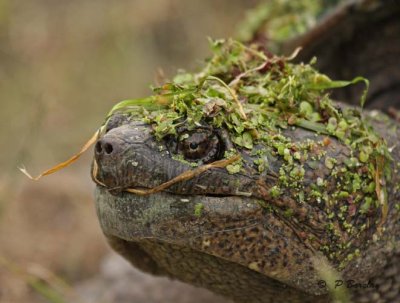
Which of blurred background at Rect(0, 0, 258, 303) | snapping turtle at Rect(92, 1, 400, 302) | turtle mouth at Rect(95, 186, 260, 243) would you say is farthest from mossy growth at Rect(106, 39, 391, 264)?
blurred background at Rect(0, 0, 258, 303)

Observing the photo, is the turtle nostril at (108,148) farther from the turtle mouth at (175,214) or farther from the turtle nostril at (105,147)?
the turtle mouth at (175,214)

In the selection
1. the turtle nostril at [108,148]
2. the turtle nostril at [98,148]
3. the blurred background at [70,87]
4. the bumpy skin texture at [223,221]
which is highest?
the blurred background at [70,87]

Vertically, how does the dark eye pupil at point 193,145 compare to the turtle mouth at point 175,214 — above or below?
above

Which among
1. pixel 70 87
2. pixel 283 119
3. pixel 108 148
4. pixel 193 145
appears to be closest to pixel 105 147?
pixel 108 148

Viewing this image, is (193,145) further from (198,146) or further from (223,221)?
(223,221)

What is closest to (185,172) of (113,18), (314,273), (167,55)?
(314,273)

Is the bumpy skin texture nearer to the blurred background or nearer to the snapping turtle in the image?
the snapping turtle

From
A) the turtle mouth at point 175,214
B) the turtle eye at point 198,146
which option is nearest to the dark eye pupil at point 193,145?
the turtle eye at point 198,146
